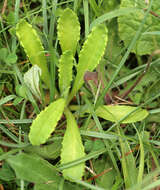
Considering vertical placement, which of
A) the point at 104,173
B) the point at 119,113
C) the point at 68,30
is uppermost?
the point at 68,30

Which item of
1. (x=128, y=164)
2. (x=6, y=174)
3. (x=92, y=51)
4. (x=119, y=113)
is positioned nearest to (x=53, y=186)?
(x=6, y=174)

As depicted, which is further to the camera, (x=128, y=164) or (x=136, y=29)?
(x=136, y=29)

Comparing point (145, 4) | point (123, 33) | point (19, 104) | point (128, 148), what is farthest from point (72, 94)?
point (145, 4)

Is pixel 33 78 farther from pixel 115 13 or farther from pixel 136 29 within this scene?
pixel 136 29

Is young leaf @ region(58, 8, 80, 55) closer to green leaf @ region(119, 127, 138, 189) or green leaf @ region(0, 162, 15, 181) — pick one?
green leaf @ region(119, 127, 138, 189)

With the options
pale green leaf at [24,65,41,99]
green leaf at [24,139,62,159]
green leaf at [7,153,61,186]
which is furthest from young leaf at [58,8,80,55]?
green leaf at [7,153,61,186]

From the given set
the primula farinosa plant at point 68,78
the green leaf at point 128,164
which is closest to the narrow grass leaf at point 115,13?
the primula farinosa plant at point 68,78
